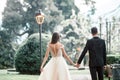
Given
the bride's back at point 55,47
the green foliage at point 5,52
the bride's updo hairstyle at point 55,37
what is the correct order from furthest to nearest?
the green foliage at point 5,52, the bride's back at point 55,47, the bride's updo hairstyle at point 55,37

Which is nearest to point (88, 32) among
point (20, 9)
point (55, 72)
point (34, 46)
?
point (20, 9)

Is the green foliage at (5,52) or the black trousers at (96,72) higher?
the black trousers at (96,72)

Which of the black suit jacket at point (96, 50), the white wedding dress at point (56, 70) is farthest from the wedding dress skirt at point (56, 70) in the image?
the black suit jacket at point (96, 50)

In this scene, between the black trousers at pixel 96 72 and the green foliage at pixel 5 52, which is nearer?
the black trousers at pixel 96 72

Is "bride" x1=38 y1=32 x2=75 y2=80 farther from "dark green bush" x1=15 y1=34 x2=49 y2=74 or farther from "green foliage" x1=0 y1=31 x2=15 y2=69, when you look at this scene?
"green foliage" x1=0 y1=31 x2=15 y2=69

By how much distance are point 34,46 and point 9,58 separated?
16.5m

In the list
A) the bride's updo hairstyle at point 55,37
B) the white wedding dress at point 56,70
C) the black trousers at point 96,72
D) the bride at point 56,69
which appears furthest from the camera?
the white wedding dress at point 56,70

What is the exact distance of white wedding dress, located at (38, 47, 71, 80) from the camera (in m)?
12.2

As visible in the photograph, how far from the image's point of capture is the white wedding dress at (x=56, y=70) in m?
12.2

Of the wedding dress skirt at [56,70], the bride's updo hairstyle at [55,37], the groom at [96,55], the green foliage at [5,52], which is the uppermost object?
the bride's updo hairstyle at [55,37]

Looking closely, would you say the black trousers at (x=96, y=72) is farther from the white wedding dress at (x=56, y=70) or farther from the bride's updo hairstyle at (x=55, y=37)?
the white wedding dress at (x=56, y=70)

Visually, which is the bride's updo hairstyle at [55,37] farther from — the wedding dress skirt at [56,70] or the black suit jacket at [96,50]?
the black suit jacket at [96,50]

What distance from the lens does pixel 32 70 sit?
23.5 meters

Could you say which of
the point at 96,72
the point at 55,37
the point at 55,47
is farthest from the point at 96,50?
the point at 55,47
